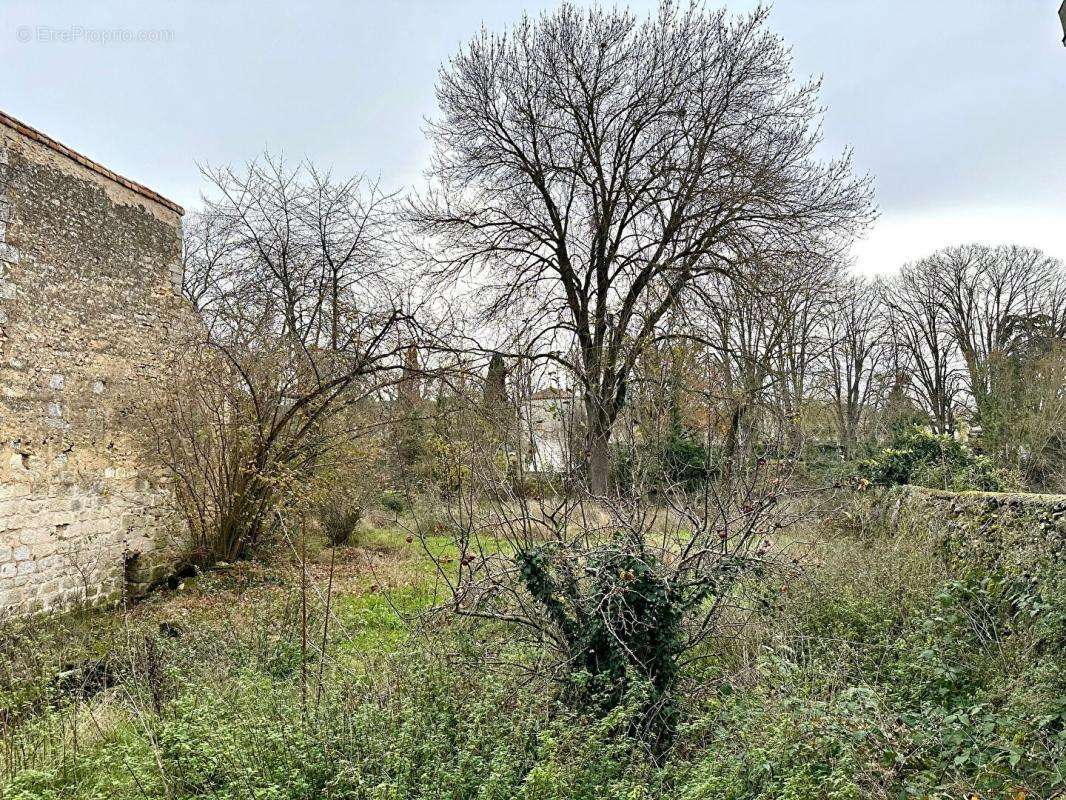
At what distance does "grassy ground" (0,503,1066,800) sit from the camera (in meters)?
3.02

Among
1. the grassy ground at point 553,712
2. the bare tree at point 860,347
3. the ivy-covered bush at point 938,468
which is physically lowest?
the grassy ground at point 553,712

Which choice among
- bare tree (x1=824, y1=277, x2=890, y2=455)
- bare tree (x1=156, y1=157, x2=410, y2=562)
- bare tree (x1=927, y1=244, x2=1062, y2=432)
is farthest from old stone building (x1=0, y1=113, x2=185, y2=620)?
bare tree (x1=927, y1=244, x2=1062, y2=432)

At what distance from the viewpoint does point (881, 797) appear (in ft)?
9.24

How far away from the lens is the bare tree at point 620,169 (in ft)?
42.0

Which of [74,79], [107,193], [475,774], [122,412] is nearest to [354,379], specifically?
[122,412]

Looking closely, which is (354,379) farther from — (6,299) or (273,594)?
(6,299)

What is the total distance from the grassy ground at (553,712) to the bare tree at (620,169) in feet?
23.7

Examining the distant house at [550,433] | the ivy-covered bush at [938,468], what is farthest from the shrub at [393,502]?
the ivy-covered bush at [938,468]

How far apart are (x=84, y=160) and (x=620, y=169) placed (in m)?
10.9

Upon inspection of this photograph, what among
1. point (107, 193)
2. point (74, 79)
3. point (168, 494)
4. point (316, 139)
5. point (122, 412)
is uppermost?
point (316, 139)

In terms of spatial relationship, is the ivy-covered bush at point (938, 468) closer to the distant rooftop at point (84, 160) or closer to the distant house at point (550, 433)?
the distant house at point (550, 433)

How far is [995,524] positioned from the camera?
19.1 ft

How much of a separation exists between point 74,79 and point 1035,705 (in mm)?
11043

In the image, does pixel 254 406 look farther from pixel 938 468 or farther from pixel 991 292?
pixel 991 292
